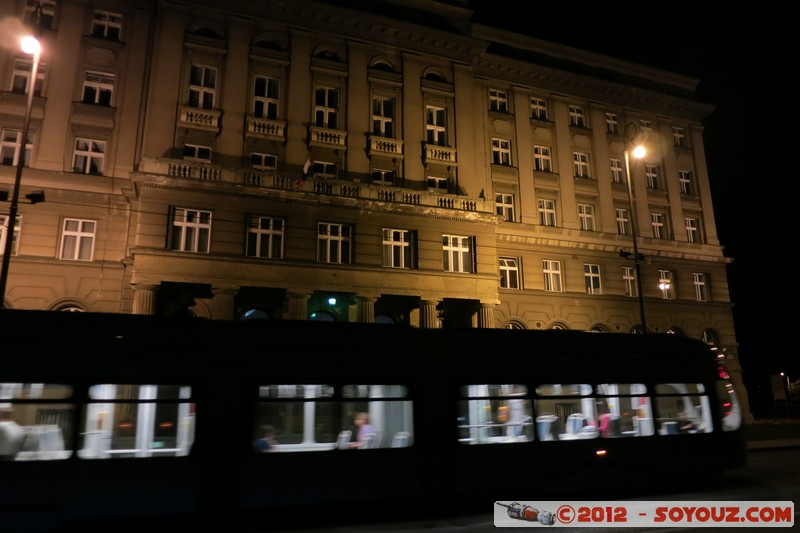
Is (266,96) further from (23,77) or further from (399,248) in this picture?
(23,77)

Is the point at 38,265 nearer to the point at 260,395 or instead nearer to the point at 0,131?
the point at 0,131

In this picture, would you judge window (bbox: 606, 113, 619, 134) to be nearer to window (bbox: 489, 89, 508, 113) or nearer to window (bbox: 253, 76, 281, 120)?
window (bbox: 489, 89, 508, 113)

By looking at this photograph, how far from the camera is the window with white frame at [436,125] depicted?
26.6 m

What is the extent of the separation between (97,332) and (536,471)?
7489 millimetres

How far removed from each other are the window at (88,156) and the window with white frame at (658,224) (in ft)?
98.2

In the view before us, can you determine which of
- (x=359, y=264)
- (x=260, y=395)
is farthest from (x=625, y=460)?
(x=359, y=264)

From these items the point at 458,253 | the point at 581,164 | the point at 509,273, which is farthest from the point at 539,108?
the point at 458,253

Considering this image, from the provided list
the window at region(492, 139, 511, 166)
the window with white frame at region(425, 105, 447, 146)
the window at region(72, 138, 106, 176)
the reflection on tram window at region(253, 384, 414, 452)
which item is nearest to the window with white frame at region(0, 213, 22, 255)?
the window at region(72, 138, 106, 176)

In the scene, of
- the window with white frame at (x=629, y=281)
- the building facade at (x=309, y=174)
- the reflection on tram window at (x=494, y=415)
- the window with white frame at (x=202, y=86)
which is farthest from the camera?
the window with white frame at (x=629, y=281)

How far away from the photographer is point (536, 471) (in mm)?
9219

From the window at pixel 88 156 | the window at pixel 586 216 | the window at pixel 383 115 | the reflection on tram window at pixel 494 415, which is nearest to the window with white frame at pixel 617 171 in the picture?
the window at pixel 586 216

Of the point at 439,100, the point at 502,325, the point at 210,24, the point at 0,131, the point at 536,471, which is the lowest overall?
the point at 536,471

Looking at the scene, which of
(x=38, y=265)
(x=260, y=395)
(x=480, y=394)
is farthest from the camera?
(x=38, y=265)

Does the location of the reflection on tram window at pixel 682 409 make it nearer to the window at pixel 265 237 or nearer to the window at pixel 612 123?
the window at pixel 265 237
